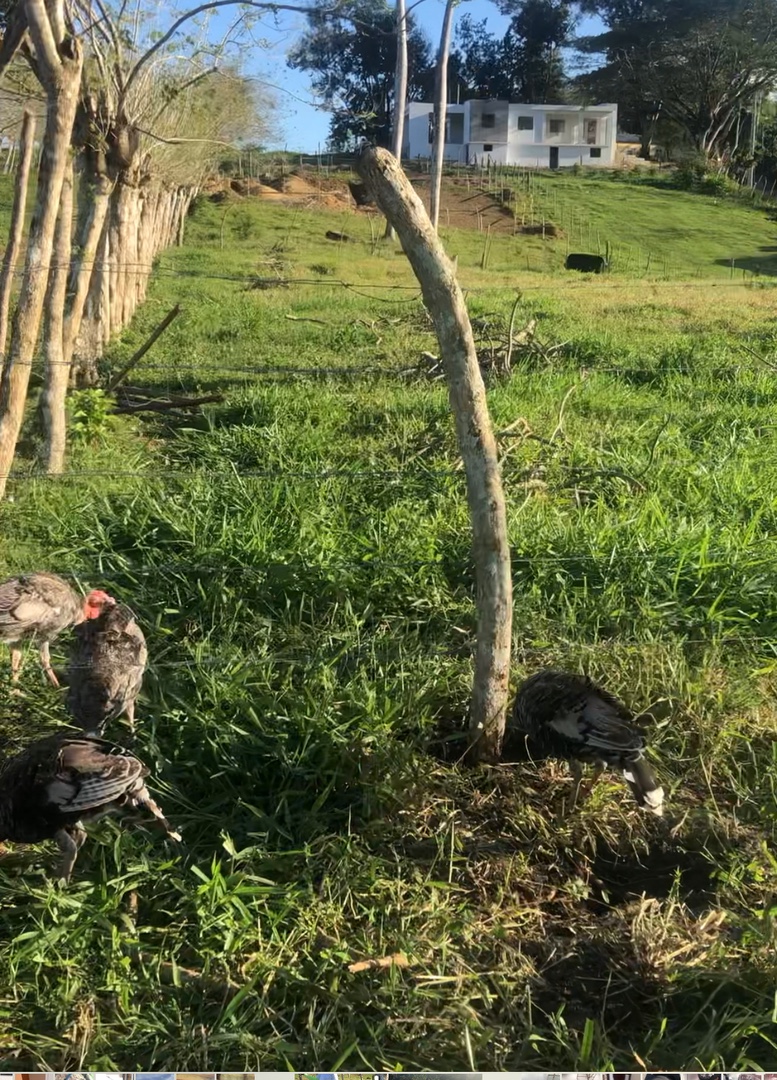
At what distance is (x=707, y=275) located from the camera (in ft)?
76.8

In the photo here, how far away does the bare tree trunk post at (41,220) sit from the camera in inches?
192

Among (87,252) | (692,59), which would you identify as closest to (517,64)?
(692,59)

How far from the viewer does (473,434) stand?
320cm

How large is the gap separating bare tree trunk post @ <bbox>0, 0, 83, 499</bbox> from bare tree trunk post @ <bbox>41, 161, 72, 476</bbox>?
4.61 ft

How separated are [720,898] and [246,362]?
861 cm

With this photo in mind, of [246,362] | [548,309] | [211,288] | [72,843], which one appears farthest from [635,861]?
[211,288]

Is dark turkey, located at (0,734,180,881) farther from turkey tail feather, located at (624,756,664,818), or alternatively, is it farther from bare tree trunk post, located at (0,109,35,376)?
bare tree trunk post, located at (0,109,35,376)

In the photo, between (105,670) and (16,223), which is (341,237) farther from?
(105,670)

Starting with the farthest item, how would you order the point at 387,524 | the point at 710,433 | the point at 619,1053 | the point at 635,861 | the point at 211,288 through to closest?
the point at 211,288 → the point at 710,433 → the point at 387,524 → the point at 635,861 → the point at 619,1053

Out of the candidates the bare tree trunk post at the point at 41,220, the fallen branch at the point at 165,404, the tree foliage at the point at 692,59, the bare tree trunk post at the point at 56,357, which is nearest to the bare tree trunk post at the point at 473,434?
the bare tree trunk post at the point at 41,220

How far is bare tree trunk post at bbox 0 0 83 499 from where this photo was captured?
4.88 meters

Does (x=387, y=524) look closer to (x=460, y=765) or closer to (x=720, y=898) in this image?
(x=460, y=765)

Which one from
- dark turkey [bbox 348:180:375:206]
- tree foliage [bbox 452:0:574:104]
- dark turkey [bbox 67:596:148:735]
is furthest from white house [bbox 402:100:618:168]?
dark turkey [bbox 67:596:148:735]

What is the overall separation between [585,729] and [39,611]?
2.28 metres
